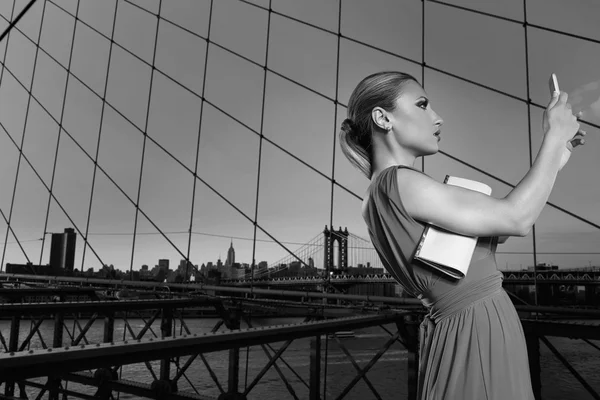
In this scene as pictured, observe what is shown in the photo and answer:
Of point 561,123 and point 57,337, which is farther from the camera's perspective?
point 57,337

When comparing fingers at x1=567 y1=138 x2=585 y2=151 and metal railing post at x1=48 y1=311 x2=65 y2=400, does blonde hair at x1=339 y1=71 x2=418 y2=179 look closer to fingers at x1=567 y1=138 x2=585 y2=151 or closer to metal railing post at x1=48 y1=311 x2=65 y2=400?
fingers at x1=567 y1=138 x2=585 y2=151

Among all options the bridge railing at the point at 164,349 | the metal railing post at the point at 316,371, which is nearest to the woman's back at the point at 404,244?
the bridge railing at the point at 164,349

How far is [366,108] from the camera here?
84cm

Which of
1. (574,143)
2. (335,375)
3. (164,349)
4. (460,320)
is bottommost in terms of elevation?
(335,375)

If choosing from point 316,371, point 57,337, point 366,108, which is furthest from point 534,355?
point 57,337

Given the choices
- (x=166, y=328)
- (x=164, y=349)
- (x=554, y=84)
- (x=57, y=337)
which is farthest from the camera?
(x=57, y=337)

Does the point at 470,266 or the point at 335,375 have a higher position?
the point at 470,266

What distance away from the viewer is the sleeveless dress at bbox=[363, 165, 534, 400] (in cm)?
62

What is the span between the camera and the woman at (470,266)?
0.63 meters

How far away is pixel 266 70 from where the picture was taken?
17.1 ft

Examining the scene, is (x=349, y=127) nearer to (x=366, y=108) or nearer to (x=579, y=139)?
(x=366, y=108)

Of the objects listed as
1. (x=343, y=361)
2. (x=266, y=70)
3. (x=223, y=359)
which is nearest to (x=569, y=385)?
(x=343, y=361)

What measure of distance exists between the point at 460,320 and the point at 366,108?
0.41m

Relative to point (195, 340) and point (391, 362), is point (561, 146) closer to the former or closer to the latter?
point (195, 340)
